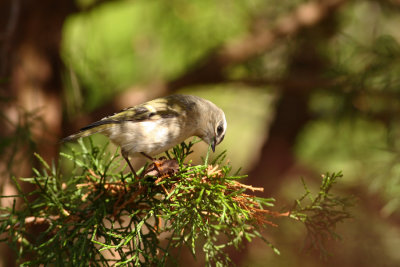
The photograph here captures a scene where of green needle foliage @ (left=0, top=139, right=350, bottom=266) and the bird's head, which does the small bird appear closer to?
the bird's head

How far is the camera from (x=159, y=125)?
1.43m

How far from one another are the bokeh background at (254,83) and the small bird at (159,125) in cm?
25

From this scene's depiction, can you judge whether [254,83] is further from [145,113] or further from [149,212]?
[149,212]

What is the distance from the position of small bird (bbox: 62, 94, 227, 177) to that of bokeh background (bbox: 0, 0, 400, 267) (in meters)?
0.25

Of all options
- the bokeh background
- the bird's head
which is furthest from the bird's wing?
the bokeh background

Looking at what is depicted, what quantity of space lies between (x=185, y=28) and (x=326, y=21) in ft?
2.60

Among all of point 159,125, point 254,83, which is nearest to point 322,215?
point 159,125

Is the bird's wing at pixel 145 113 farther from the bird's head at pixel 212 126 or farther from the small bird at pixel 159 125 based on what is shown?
the bird's head at pixel 212 126

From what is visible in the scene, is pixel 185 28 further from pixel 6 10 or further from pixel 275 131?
pixel 6 10

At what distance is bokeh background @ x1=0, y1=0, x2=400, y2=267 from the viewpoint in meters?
1.74

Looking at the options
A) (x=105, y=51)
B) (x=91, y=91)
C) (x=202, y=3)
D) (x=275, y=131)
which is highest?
(x=202, y=3)

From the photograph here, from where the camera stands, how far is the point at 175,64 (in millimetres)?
2773

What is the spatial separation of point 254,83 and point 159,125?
817mm

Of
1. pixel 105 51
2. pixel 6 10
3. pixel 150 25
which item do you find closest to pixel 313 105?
pixel 150 25
